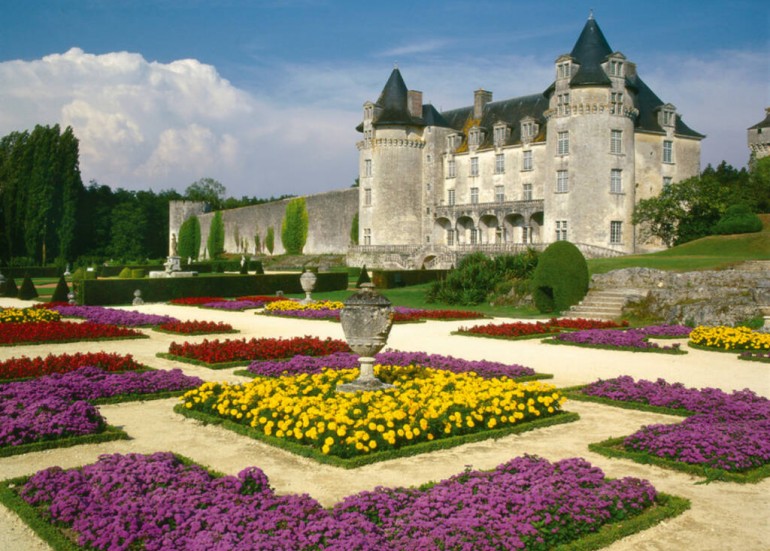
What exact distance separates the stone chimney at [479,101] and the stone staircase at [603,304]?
29.3 meters

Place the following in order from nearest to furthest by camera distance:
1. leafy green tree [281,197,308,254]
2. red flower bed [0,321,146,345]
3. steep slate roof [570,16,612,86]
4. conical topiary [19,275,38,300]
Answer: red flower bed [0,321,146,345] → conical topiary [19,275,38,300] → steep slate roof [570,16,612,86] → leafy green tree [281,197,308,254]

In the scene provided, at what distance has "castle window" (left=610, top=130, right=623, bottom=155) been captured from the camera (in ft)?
128

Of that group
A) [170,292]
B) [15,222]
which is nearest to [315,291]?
[170,292]

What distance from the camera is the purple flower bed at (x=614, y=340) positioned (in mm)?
13719

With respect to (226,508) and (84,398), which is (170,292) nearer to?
(84,398)

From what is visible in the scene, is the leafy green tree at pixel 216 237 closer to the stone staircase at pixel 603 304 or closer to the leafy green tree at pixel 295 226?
the leafy green tree at pixel 295 226

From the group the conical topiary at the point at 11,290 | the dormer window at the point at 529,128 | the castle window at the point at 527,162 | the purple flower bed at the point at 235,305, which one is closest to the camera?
the purple flower bed at the point at 235,305

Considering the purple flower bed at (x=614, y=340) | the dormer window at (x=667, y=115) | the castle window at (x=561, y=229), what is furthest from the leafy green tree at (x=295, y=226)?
the purple flower bed at (x=614, y=340)

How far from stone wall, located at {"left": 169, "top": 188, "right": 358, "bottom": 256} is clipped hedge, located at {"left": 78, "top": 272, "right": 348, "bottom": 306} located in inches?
797

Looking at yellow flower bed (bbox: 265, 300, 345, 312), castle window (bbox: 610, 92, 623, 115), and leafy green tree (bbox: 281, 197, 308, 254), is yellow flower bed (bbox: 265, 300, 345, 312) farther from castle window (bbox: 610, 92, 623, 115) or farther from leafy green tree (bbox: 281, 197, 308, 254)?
leafy green tree (bbox: 281, 197, 308, 254)

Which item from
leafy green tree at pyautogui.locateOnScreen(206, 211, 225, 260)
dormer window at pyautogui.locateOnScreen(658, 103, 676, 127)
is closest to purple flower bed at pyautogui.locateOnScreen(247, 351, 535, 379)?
dormer window at pyautogui.locateOnScreen(658, 103, 676, 127)

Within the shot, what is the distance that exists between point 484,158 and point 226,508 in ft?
142

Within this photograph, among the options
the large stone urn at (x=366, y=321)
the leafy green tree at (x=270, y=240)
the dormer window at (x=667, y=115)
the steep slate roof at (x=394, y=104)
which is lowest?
the large stone urn at (x=366, y=321)

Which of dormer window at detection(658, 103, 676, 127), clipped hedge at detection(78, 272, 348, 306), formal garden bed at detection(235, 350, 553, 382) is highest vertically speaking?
dormer window at detection(658, 103, 676, 127)
